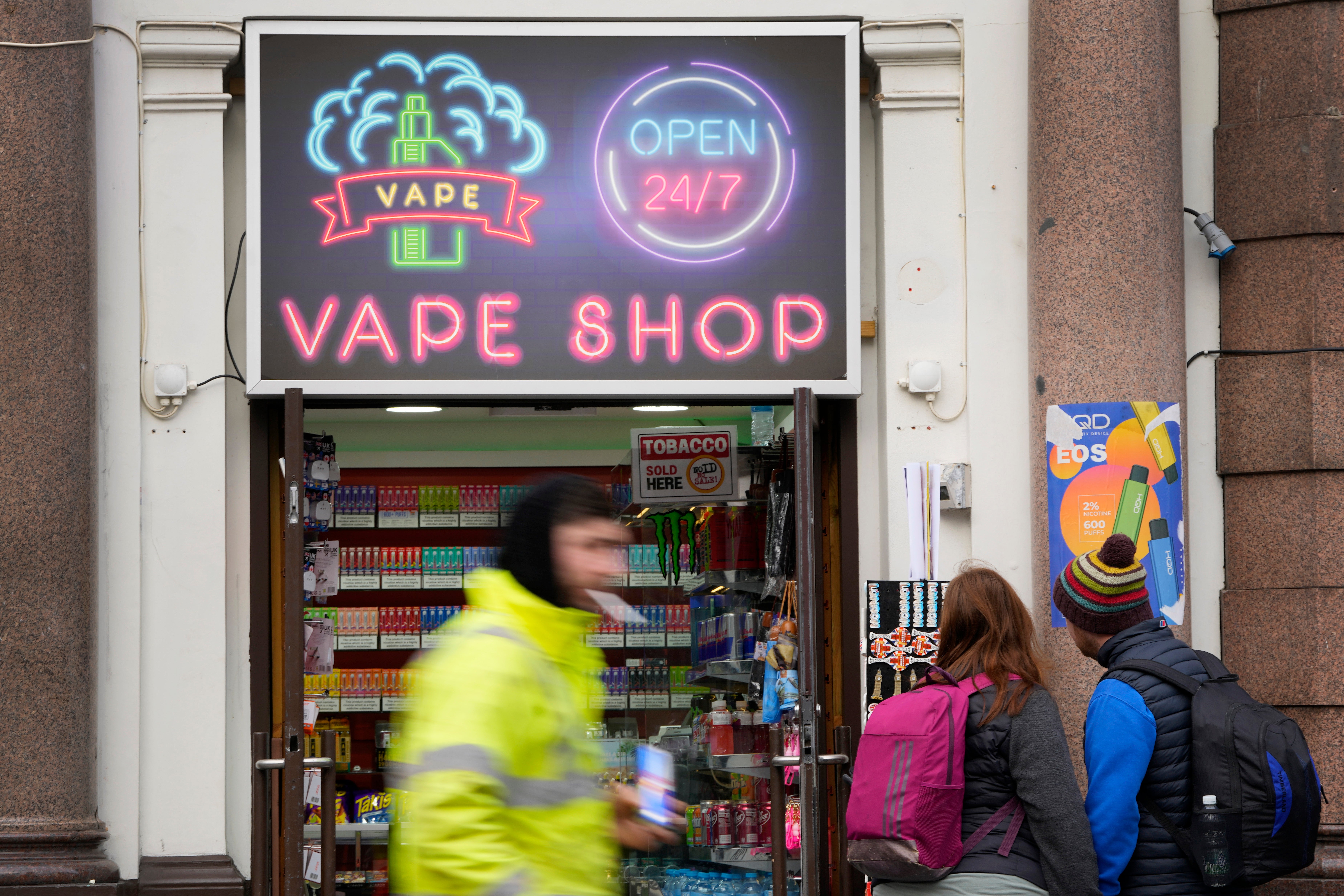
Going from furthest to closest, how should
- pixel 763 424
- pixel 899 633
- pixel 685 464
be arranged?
pixel 763 424
pixel 685 464
pixel 899 633

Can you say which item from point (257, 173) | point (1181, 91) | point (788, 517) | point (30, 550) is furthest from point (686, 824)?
point (1181, 91)

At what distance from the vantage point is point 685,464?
6660 millimetres

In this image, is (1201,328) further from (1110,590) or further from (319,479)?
(319,479)

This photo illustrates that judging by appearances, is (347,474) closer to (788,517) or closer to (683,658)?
(683,658)

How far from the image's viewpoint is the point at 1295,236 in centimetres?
553

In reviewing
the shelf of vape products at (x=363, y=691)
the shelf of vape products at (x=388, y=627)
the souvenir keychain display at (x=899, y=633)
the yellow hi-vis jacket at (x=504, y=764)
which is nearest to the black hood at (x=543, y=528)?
the yellow hi-vis jacket at (x=504, y=764)

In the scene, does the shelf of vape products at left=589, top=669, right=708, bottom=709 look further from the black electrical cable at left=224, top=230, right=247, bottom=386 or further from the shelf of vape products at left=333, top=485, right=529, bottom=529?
the black electrical cable at left=224, top=230, right=247, bottom=386

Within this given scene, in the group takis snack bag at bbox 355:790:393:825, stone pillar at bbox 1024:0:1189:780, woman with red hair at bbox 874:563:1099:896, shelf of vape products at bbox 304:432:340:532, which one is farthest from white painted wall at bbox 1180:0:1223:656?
takis snack bag at bbox 355:790:393:825

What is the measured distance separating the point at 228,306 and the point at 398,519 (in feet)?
11.0

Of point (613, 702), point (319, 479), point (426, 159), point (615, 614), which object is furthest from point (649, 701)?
point (426, 159)

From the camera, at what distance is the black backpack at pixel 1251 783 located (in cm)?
308

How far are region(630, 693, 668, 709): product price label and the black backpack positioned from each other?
4.56 meters

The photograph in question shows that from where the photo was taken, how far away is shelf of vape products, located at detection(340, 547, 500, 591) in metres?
8.58

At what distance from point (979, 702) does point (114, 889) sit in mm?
3788
